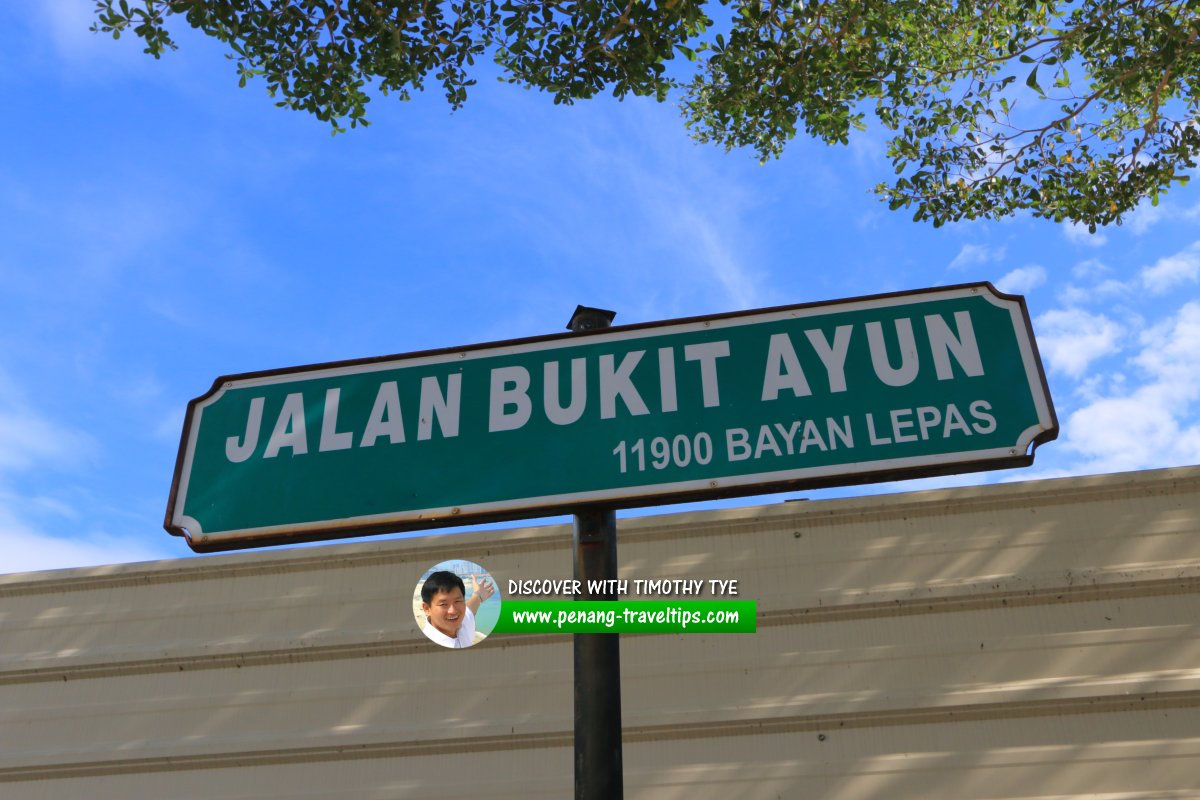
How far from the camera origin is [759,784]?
18.6 feet

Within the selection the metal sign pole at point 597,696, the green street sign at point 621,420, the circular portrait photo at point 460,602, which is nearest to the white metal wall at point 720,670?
the circular portrait photo at point 460,602

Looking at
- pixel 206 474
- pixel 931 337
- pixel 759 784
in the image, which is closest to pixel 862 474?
pixel 931 337

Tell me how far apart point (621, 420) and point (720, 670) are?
4332mm

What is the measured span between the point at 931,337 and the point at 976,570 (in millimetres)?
4436

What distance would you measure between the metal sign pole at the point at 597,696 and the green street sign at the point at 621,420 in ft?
0.68

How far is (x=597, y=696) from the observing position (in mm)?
1641

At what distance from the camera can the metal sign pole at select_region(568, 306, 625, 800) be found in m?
1.56

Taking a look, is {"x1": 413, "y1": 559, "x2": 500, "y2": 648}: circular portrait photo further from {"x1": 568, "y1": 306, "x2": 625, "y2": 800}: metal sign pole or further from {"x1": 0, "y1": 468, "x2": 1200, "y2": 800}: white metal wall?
{"x1": 0, "y1": 468, "x2": 1200, "y2": 800}: white metal wall

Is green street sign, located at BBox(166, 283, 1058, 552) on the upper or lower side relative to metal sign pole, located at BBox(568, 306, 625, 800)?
upper

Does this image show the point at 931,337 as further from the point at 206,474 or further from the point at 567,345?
the point at 206,474

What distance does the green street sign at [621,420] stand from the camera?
2.05 metres

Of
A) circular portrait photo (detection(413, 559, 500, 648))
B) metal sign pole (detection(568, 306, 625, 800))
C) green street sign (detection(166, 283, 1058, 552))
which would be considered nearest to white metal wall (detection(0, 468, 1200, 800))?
circular portrait photo (detection(413, 559, 500, 648))

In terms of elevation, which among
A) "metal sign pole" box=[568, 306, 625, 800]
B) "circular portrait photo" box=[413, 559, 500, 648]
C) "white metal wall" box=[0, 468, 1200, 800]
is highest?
"white metal wall" box=[0, 468, 1200, 800]

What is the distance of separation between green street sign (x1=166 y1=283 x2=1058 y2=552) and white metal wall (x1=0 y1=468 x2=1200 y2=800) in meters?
4.19
